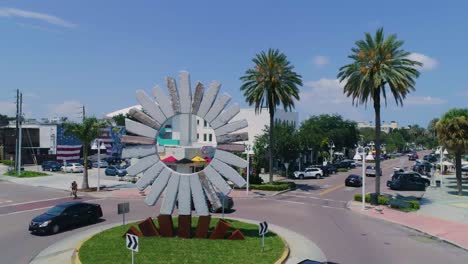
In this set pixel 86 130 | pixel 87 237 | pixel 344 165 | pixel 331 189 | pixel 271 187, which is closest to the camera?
pixel 87 237

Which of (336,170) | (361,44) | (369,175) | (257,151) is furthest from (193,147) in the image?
(336,170)

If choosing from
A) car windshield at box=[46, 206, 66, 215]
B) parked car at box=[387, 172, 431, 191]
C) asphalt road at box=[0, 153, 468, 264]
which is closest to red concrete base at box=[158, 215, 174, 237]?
asphalt road at box=[0, 153, 468, 264]

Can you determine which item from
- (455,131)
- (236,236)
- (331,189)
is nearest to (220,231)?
(236,236)

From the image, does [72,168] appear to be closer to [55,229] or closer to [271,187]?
[271,187]

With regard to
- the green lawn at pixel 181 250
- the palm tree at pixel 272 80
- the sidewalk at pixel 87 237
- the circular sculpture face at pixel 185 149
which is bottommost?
the sidewalk at pixel 87 237

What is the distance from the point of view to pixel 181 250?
17953mm

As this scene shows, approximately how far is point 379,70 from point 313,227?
605 inches

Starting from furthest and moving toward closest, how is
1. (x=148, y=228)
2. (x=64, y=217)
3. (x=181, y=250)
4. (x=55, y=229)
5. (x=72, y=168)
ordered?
(x=72, y=168) < (x=64, y=217) < (x=55, y=229) < (x=148, y=228) < (x=181, y=250)

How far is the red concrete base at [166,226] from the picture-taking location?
2038 centimetres

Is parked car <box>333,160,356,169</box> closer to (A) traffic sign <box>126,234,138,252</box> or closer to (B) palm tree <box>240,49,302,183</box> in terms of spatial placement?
(B) palm tree <box>240,49,302,183</box>

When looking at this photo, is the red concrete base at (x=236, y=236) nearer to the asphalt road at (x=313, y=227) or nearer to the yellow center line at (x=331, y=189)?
the asphalt road at (x=313, y=227)

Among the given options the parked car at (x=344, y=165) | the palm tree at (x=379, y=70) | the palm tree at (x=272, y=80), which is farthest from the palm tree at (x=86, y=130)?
the parked car at (x=344, y=165)

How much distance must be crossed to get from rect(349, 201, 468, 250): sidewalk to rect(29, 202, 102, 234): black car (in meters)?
19.6

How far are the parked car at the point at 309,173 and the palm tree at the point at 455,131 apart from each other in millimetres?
21045
